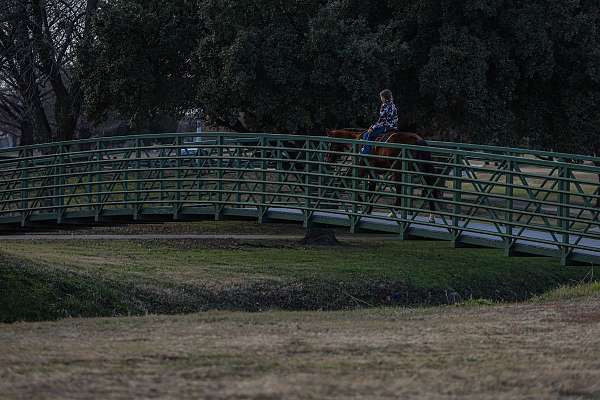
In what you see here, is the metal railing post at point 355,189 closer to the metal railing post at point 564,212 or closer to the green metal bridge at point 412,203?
the green metal bridge at point 412,203

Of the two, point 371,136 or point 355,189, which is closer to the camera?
point 355,189

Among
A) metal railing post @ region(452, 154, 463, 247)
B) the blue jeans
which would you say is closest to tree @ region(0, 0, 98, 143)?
the blue jeans

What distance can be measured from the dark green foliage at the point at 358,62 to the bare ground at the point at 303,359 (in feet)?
50.7

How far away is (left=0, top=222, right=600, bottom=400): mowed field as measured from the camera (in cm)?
912

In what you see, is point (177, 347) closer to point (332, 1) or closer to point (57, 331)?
point (57, 331)

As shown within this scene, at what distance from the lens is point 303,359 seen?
33.3 feet

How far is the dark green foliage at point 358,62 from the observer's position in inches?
1126

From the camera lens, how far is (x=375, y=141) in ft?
67.5

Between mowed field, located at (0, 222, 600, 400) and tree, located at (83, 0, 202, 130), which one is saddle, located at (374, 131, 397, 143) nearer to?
mowed field, located at (0, 222, 600, 400)

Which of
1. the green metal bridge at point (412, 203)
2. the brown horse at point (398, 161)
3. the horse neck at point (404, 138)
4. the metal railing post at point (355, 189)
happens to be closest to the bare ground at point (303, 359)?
the green metal bridge at point (412, 203)

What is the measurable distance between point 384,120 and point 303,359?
445 inches

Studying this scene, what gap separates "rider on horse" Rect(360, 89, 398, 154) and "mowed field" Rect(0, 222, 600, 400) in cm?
335

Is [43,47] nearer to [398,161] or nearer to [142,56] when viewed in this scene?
[142,56]

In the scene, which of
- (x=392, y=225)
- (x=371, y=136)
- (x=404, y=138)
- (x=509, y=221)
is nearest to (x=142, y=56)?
(x=371, y=136)
